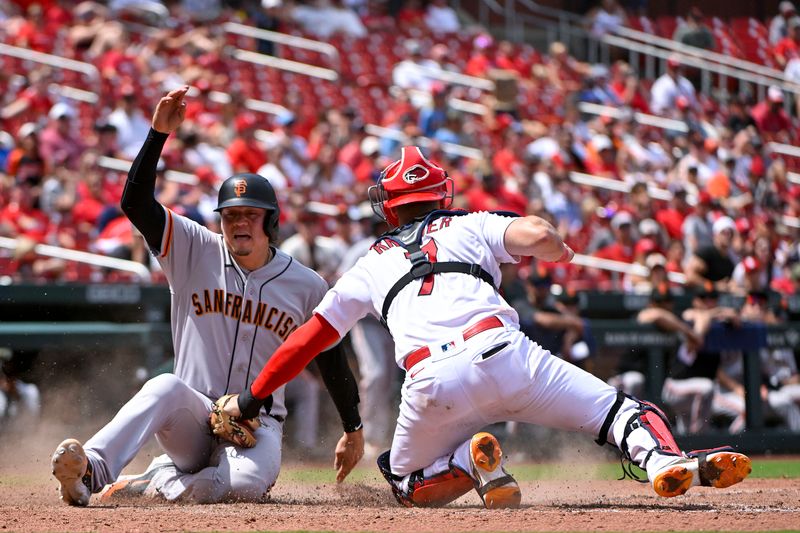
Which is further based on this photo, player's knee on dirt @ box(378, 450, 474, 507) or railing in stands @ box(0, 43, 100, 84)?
railing in stands @ box(0, 43, 100, 84)

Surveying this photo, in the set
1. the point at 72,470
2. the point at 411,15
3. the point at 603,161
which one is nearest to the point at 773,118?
the point at 603,161

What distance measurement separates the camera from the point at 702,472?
455 centimetres

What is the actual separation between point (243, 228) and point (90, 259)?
4.06 meters

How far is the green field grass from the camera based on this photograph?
23.7ft

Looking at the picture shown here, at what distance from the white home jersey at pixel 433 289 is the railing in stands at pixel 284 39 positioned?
10.5m

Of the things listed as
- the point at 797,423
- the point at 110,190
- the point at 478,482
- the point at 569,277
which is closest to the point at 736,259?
the point at 569,277

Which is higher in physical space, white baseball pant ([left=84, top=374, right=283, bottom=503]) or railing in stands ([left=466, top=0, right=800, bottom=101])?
white baseball pant ([left=84, top=374, right=283, bottom=503])

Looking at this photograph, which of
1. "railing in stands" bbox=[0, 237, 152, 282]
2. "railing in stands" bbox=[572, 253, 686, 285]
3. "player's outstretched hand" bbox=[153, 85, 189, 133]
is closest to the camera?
"player's outstretched hand" bbox=[153, 85, 189, 133]

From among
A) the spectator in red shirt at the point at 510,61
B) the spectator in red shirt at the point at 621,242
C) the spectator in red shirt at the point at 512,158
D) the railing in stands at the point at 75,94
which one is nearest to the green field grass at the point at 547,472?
the spectator in red shirt at the point at 621,242

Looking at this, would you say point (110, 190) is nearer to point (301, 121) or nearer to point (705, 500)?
point (301, 121)

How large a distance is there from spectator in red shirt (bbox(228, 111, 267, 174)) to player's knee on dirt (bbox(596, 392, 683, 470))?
7.13 metres

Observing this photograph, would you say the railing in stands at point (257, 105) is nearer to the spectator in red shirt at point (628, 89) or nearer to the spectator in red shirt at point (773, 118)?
the spectator in red shirt at point (628, 89)

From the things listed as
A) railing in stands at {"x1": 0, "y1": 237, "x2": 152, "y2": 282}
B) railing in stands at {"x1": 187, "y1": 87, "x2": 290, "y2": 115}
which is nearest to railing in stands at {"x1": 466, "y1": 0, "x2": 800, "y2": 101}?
railing in stands at {"x1": 187, "y1": 87, "x2": 290, "y2": 115}

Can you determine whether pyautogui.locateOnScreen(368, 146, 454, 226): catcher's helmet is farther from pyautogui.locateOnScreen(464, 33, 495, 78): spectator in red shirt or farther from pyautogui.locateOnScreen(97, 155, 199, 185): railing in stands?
pyautogui.locateOnScreen(464, 33, 495, 78): spectator in red shirt
